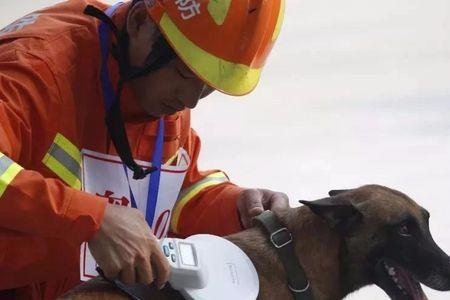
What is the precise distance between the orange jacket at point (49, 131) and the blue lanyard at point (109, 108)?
0.02 m

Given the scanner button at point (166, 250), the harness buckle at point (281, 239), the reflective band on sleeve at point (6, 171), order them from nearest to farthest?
1. the reflective band on sleeve at point (6, 171)
2. the scanner button at point (166, 250)
3. the harness buckle at point (281, 239)

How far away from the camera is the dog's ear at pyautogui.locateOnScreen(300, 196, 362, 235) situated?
1.99 meters

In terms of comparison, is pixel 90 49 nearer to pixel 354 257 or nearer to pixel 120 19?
pixel 120 19

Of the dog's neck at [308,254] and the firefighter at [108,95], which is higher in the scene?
the firefighter at [108,95]

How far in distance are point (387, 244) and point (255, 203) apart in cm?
35

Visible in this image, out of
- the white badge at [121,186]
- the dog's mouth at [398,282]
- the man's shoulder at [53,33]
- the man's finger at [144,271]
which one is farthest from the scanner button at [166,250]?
the dog's mouth at [398,282]

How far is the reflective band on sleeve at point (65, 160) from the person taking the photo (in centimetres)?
182

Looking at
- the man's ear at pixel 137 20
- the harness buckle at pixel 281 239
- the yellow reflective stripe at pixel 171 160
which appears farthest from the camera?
the yellow reflective stripe at pixel 171 160

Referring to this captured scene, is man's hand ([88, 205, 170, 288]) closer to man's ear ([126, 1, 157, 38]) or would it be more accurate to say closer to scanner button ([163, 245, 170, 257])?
scanner button ([163, 245, 170, 257])

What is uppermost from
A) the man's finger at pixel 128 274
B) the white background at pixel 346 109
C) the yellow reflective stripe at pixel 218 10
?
the yellow reflective stripe at pixel 218 10

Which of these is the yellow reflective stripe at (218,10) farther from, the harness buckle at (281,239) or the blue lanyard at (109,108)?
the harness buckle at (281,239)

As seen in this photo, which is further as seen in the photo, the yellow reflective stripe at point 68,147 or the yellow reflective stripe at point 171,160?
the yellow reflective stripe at point 171,160

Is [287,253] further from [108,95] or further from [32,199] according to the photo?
[32,199]

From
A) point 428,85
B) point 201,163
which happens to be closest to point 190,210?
point 201,163
